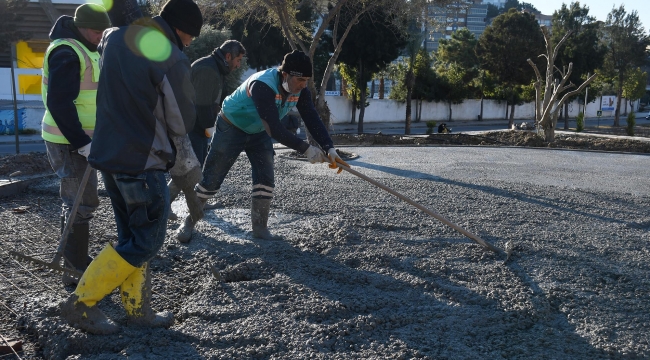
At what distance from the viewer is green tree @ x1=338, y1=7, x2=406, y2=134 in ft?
81.7

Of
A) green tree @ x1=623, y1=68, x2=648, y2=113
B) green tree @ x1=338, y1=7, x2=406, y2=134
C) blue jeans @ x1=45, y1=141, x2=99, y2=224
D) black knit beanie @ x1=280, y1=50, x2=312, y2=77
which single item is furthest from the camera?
green tree @ x1=623, y1=68, x2=648, y2=113

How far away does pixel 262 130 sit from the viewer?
15.7 feet

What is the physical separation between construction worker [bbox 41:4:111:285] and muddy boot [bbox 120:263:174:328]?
0.78 metres

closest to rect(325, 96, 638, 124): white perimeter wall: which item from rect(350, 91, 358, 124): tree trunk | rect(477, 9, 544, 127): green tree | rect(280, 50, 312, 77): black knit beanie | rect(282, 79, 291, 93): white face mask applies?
rect(350, 91, 358, 124): tree trunk

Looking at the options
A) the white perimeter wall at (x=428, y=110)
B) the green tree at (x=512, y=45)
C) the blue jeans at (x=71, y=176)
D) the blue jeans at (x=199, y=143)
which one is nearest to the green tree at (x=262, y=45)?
the white perimeter wall at (x=428, y=110)

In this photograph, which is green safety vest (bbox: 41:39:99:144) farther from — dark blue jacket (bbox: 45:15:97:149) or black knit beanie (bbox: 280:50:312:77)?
black knit beanie (bbox: 280:50:312:77)

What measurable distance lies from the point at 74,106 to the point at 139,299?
1.17 metres

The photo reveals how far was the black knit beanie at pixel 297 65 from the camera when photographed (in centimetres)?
432

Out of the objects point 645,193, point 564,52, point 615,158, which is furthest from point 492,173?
point 564,52

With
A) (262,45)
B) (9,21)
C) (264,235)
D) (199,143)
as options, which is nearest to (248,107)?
(264,235)

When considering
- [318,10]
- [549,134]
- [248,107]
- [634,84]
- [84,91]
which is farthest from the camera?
[634,84]

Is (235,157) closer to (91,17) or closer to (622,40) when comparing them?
(91,17)

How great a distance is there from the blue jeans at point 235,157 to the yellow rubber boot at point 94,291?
2.00 m

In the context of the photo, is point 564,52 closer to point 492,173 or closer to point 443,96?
point 443,96
